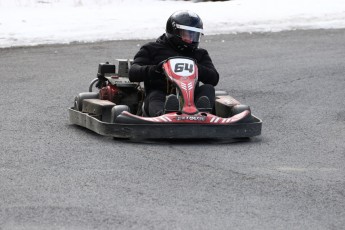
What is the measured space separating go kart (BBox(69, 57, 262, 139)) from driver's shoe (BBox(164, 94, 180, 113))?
1.1 inches

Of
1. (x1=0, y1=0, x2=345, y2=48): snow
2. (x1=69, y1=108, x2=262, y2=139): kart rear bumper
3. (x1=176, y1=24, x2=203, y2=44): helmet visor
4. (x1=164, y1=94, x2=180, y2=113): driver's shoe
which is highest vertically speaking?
(x1=176, y1=24, x2=203, y2=44): helmet visor

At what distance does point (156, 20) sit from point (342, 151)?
11712mm

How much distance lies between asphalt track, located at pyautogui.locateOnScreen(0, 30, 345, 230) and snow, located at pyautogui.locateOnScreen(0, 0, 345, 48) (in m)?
4.54

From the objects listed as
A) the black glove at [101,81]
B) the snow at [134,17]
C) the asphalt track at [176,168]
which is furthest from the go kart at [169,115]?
the snow at [134,17]

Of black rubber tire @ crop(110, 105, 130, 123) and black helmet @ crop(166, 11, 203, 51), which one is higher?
black helmet @ crop(166, 11, 203, 51)

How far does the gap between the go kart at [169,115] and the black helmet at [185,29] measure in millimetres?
440

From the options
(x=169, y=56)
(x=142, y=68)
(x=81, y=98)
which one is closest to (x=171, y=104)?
(x=142, y=68)

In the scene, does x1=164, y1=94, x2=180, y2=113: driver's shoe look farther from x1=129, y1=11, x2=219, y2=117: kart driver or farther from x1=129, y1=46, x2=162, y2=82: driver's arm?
x1=129, y1=46, x2=162, y2=82: driver's arm

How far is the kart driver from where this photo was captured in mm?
9211

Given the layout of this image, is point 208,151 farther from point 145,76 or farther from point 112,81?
point 112,81

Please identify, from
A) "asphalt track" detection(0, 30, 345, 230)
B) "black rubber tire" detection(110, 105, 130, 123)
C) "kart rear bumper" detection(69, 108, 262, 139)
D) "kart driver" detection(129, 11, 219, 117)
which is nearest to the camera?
"asphalt track" detection(0, 30, 345, 230)

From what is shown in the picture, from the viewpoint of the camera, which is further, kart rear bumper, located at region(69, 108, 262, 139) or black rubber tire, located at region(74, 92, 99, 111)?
black rubber tire, located at region(74, 92, 99, 111)

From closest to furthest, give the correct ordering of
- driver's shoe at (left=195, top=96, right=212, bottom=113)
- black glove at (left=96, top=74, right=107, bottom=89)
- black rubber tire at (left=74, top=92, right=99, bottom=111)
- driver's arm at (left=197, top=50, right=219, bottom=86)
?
driver's shoe at (left=195, top=96, right=212, bottom=113) < driver's arm at (left=197, top=50, right=219, bottom=86) < black rubber tire at (left=74, top=92, right=99, bottom=111) < black glove at (left=96, top=74, right=107, bottom=89)

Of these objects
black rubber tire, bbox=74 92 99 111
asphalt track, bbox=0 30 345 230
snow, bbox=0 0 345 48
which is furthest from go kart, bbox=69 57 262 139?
snow, bbox=0 0 345 48
